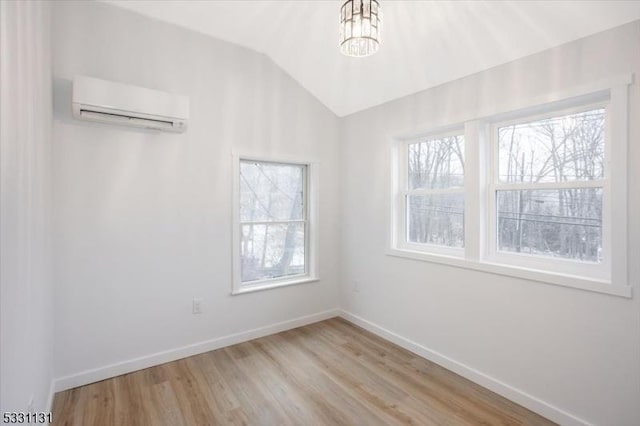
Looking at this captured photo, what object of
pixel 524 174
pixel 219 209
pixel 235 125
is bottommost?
pixel 219 209

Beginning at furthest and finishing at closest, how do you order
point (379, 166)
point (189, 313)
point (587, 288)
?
1. point (379, 166)
2. point (189, 313)
3. point (587, 288)

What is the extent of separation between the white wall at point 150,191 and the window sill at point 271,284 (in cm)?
6

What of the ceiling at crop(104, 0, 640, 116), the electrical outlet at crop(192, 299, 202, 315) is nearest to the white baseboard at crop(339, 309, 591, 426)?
the electrical outlet at crop(192, 299, 202, 315)

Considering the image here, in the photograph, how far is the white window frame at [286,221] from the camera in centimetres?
311

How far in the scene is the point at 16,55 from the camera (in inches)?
51.8

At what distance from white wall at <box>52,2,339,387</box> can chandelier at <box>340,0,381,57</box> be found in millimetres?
1860

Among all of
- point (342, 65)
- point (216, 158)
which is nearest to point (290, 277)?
point (216, 158)

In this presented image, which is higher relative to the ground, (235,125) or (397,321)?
(235,125)

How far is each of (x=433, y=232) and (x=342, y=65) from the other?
1.87 m

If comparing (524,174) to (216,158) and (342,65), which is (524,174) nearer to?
(342,65)

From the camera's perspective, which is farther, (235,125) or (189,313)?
(235,125)

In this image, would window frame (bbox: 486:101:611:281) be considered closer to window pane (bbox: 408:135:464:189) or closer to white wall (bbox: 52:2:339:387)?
window pane (bbox: 408:135:464:189)

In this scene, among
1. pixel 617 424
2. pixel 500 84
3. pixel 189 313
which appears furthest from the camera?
pixel 189 313

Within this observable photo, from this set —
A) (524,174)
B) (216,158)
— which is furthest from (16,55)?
(524,174)
